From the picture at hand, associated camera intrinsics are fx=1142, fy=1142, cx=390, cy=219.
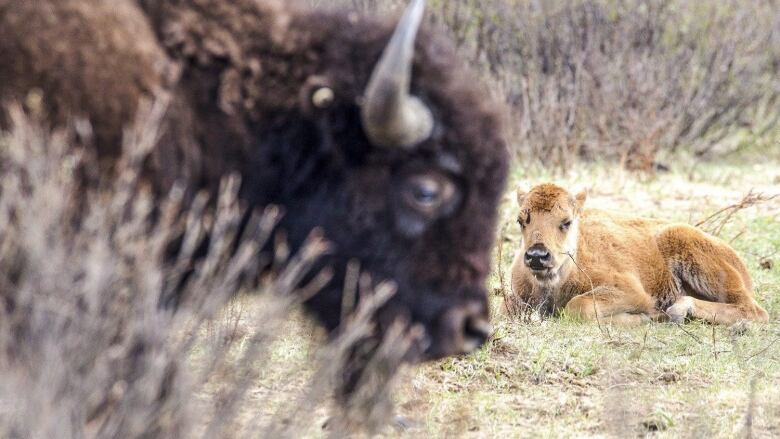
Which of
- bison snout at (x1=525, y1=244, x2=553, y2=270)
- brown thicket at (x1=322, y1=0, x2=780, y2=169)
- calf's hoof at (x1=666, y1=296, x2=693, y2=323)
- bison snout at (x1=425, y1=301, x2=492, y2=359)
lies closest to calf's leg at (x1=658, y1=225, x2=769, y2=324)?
calf's hoof at (x1=666, y1=296, x2=693, y2=323)

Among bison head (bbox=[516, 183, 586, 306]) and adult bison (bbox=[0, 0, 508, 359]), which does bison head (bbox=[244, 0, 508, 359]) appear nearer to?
adult bison (bbox=[0, 0, 508, 359])

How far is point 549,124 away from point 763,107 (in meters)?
5.12

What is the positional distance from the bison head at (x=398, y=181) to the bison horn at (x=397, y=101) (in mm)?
16

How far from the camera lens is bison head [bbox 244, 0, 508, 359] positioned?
143 inches

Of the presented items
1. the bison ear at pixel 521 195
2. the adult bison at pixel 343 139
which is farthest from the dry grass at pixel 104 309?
the bison ear at pixel 521 195

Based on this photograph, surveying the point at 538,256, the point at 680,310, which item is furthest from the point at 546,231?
the point at 680,310

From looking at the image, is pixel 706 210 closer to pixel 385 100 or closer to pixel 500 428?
pixel 500 428

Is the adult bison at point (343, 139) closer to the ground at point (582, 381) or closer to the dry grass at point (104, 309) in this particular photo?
the dry grass at point (104, 309)

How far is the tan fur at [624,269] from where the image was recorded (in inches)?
294

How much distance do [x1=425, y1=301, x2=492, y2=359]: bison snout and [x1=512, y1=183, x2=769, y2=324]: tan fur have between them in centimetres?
350

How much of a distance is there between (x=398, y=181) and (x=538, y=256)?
3692mm

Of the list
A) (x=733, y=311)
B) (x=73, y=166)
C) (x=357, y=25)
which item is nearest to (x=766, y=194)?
(x=733, y=311)

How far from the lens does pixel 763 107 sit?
16203 millimetres

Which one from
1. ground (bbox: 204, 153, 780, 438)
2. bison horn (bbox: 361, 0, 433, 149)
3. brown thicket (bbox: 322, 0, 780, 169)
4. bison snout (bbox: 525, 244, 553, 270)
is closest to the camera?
bison horn (bbox: 361, 0, 433, 149)
